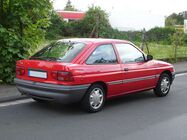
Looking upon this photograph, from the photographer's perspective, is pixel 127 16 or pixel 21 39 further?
pixel 127 16

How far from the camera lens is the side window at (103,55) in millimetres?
8368

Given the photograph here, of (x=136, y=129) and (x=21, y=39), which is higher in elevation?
(x=21, y=39)

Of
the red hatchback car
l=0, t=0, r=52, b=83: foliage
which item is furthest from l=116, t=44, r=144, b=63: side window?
l=0, t=0, r=52, b=83: foliage

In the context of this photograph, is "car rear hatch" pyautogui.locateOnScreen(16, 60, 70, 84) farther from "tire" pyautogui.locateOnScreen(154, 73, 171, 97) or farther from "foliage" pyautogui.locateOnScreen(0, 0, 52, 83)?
"tire" pyautogui.locateOnScreen(154, 73, 171, 97)

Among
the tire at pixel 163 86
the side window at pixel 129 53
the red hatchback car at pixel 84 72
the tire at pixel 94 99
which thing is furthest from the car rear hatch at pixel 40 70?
the tire at pixel 163 86

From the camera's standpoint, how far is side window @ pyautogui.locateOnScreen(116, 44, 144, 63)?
9086 mm

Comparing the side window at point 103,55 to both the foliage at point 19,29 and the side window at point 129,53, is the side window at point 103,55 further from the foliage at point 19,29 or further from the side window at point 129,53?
the foliage at point 19,29

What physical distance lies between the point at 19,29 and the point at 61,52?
3.59m

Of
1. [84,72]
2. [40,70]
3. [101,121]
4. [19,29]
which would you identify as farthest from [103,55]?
[19,29]

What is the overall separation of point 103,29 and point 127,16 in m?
45.8

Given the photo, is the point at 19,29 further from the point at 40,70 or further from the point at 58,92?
the point at 58,92

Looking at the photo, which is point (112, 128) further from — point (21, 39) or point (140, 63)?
point (21, 39)

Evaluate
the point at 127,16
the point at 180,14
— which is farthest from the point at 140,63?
the point at 180,14

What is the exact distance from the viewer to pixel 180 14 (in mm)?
111562
